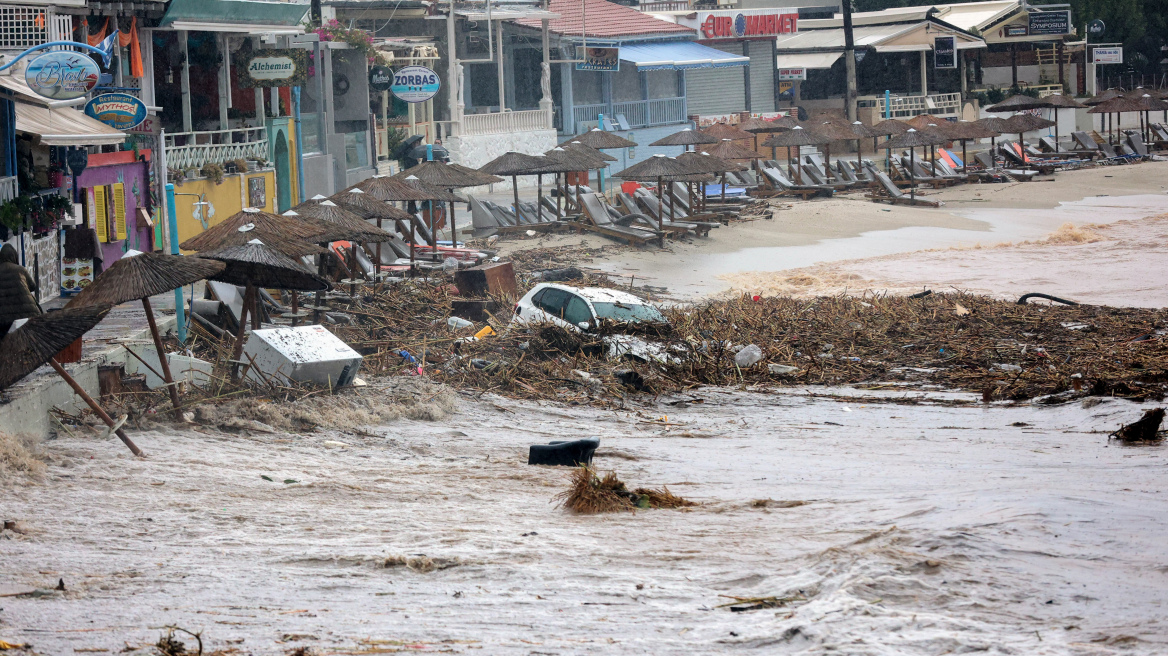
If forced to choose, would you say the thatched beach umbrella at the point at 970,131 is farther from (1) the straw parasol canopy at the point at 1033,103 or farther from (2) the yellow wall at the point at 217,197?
(2) the yellow wall at the point at 217,197

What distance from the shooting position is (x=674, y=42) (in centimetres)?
4372

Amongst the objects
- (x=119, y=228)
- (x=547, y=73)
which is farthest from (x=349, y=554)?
(x=547, y=73)

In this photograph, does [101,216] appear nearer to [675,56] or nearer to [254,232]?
[254,232]

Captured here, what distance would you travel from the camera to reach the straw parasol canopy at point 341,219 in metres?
15.1

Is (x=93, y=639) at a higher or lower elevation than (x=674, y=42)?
lower

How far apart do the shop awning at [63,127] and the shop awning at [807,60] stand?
127ft

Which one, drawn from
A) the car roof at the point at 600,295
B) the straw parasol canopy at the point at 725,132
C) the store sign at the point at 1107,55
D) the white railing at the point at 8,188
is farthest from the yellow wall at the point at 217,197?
the store sign at the point at 1107,55

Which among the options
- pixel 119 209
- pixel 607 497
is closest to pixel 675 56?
pixel 119 209

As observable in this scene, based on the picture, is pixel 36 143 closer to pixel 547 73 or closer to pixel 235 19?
pixel 235 19

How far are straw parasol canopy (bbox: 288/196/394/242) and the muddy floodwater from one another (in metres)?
6.50

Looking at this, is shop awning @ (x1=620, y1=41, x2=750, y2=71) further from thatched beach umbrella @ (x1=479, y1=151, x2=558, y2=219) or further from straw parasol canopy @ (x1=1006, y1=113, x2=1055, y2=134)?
thatched beach umbrella @ (x1=479, y1=151, x2=558, y2=219)

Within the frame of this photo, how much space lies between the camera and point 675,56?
4112 centimetres

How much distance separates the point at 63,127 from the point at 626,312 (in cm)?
729

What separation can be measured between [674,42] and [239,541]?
39.8 m
